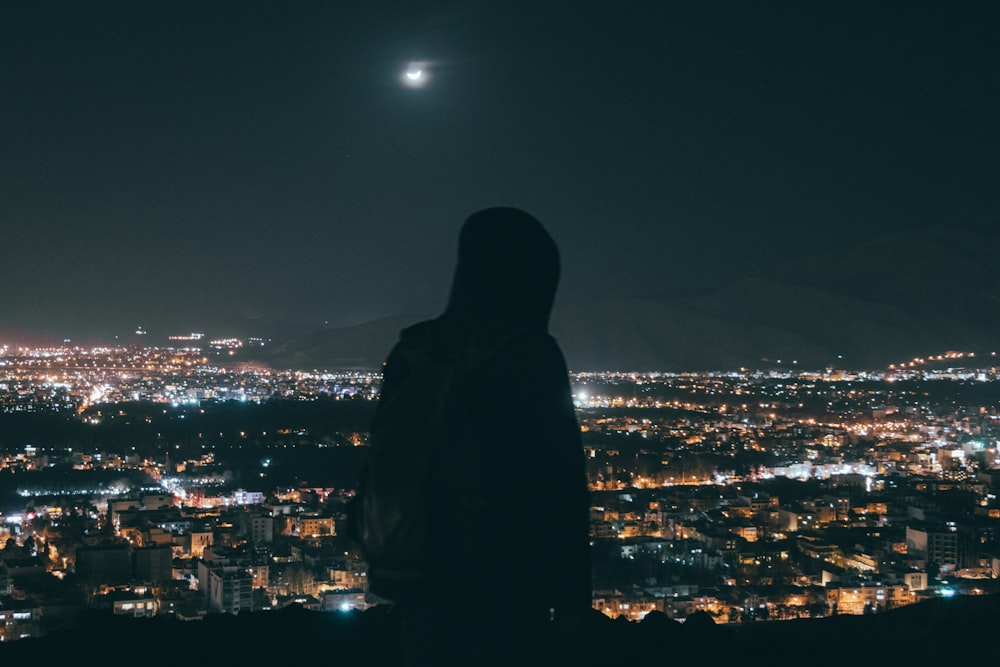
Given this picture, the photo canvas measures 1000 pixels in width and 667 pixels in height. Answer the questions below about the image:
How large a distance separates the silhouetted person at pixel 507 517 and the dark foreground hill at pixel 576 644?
177 centimetres

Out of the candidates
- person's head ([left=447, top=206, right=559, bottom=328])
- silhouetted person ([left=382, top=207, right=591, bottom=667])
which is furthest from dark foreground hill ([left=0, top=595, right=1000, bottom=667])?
person's head ([left=447, top=206, right=559, bottom=328])

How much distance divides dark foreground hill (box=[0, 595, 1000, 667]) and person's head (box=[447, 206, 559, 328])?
1.91 meters

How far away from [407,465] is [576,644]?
2.12 m

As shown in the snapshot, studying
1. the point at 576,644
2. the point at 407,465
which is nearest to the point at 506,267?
the point at 407,465

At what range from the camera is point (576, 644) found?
11.1ft

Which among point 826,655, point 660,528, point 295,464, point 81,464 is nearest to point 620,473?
point 660,528

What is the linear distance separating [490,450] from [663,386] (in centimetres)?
4079

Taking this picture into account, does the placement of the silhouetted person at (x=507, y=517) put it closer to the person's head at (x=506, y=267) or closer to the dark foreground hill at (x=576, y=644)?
the person's head at (x=506, y=267)

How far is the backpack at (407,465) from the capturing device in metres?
1.47

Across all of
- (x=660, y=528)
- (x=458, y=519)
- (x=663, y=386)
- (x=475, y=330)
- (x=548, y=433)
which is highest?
(x=663, y=386)

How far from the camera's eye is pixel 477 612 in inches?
59.2

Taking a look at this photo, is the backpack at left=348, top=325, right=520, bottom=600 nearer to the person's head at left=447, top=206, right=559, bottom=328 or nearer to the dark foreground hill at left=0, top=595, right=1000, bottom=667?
the person's head at left=447, top=206, right=559, bottom=328

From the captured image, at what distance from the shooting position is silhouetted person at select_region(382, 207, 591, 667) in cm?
146

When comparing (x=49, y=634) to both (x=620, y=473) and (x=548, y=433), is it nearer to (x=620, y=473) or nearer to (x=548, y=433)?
(x=548, y=433)
